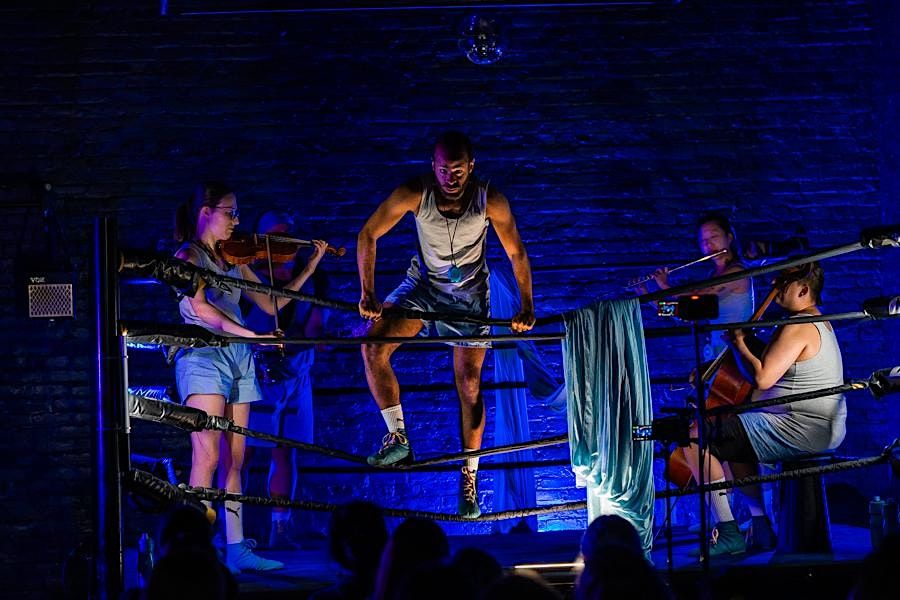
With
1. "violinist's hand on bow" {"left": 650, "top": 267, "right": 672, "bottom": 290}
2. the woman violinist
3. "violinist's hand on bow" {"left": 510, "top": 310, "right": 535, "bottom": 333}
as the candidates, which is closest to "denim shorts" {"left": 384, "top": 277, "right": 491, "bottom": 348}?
"violinist's hand on bow" {"left": 510, "top": 310, "right": 535, "bottom": 333}

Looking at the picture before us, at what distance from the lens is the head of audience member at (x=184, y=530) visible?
3611 millimetres

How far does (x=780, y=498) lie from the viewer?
19.3ft

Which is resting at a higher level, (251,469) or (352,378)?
(352,378)

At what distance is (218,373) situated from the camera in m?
5.83

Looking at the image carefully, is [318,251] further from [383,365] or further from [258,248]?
[383,365]

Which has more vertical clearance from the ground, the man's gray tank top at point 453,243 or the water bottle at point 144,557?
the man's gray tank top at point 453,243

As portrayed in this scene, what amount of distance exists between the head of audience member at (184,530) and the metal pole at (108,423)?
0.49 ft

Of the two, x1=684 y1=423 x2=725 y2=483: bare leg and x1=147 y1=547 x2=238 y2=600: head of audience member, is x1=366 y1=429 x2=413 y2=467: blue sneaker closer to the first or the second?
x1=684 y1=423 x2=725 y2=483: bare leg

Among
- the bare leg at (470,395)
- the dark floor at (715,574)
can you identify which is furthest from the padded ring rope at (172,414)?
the bare leg at (470,395)

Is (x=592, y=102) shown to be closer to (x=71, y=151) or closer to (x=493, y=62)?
(x=493, y=62)

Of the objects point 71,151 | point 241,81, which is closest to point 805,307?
point 241,81

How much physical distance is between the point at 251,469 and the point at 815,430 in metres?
3.73

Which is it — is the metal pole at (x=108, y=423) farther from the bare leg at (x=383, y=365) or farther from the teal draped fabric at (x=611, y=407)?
the bare leg at (x=383, y=365)

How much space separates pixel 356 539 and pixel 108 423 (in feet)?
2.89
